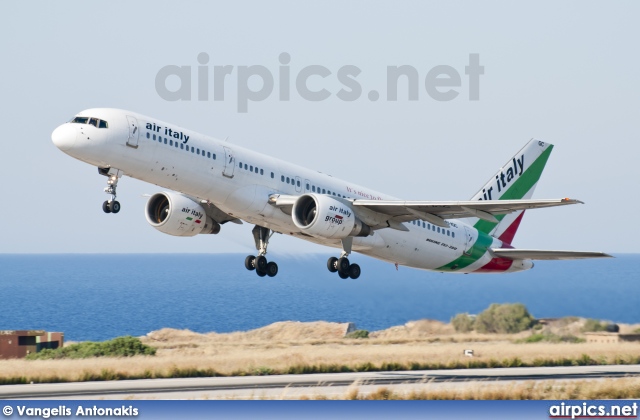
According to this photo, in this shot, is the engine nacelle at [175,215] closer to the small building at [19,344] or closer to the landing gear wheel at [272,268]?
the landing gear wheel at [272,268]

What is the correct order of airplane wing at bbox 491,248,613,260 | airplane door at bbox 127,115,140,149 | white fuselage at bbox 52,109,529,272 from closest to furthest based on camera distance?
white fuselage at bbox 52,109,529,272 → airplane door at bbox 127,115,140,149 → airplane wing at bbox 491,248,613,260

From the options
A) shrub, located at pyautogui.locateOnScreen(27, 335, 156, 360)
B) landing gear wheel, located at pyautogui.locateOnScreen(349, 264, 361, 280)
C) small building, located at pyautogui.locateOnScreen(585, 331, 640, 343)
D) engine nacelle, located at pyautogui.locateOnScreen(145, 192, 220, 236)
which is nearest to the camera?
engine nacelle, located at pyautogui.locateOnScreen(145, 192, 220, 236)

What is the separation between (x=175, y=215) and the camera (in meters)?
42.9

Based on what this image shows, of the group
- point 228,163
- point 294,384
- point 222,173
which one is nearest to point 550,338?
point 294,384

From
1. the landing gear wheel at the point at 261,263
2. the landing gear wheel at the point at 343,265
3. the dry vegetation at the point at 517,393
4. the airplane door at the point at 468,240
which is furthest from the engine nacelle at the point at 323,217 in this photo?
the airplane door at the point at 468,240

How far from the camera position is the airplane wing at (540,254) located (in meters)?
44.5

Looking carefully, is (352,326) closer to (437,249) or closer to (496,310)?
(496,310)

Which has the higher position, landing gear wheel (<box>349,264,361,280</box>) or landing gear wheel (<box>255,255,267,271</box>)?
landing gear wheel (<box>255,255,267,271</box>)

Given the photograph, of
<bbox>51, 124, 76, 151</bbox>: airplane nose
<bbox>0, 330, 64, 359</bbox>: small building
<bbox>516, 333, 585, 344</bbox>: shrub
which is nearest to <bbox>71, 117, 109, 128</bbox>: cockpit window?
<bbox>51, 124, 76, 151</bbox>: airplane nose

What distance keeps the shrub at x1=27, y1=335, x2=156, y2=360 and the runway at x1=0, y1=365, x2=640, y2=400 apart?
571 inches

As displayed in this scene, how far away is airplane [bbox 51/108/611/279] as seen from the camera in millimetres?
36625

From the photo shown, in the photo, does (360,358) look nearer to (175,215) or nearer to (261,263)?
(261,263)

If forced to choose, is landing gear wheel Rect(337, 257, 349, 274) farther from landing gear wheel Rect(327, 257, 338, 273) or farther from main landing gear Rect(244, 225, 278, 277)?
main landing gear Rect(244, 225, 278, 277)

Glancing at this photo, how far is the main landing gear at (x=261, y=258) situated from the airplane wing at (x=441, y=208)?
4815 mm
